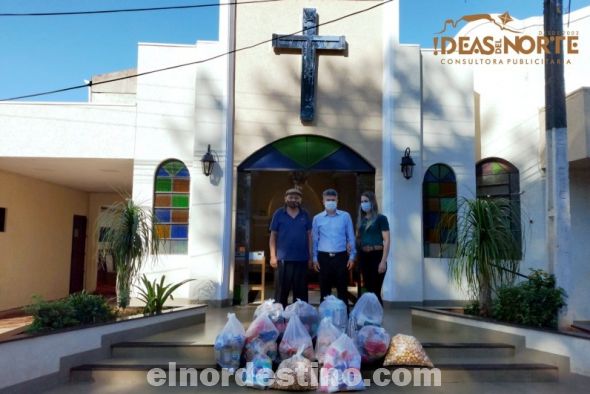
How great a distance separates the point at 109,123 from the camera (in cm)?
723

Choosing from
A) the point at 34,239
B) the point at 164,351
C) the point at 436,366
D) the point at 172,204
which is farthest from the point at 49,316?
the point at 34,239

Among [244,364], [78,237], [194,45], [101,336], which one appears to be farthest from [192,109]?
[78,237]

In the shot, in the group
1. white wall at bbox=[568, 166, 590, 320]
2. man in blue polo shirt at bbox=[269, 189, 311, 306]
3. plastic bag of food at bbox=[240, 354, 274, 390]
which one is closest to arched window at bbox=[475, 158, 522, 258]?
white wall at bbox=[568, 166, 590, 320]

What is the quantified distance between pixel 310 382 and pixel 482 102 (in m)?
6.42

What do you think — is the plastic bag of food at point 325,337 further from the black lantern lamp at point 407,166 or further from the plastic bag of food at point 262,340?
the black lantern lamp at point 407,166

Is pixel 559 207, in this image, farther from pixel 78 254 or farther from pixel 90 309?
pixel 78 254

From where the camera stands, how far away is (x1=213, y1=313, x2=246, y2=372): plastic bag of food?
3510 millimetres

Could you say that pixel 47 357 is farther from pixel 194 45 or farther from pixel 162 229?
pixel 194 45

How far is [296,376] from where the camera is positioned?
3.26 meters

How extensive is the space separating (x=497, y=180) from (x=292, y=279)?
4.92 meters

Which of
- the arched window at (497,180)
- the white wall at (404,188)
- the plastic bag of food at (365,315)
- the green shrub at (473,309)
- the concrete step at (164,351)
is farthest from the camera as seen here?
the arched window at (497,180)

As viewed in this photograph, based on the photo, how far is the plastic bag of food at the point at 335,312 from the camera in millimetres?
3715

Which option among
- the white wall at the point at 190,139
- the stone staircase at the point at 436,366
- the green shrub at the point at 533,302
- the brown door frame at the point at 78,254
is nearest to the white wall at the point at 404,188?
the green shrub at the point at 533,302

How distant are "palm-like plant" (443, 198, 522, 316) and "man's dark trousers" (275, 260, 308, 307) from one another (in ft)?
5.59
